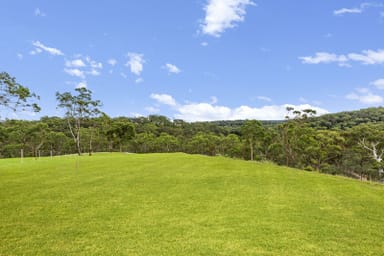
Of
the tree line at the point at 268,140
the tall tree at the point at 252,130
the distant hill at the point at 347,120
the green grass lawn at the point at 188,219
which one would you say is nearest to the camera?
the green grass lawn at the point at 188,219

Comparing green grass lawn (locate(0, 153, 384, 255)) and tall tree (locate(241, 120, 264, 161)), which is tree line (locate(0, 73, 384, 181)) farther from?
green grass lawn (locate(0, 153, 384, 255))

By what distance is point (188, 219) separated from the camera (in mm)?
8180

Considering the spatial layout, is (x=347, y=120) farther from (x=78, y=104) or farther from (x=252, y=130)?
(x=78, y=104)

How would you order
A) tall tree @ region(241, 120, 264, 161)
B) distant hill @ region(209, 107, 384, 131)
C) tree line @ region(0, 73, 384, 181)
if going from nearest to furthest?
tree line @ region(0, 73, 384, 181), tall tree @ region(241, 120, 264, 161), distant hill @ region(209, 107, 384, 131)

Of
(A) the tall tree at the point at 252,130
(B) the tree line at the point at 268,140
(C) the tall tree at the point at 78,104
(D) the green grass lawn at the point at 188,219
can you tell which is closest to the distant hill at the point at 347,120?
(B) the tree line at the point at 268,140

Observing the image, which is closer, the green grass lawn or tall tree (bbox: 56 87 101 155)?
the green grass lawn

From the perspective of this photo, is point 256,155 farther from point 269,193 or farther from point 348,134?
point 269,193

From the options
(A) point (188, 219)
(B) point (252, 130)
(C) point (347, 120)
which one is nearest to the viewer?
(A) point (188, 219)

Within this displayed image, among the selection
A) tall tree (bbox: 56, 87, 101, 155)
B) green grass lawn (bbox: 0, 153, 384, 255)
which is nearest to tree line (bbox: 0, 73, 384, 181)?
tall tree (bbox: 56, 87, 101, 155)

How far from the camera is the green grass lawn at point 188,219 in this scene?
6.15m

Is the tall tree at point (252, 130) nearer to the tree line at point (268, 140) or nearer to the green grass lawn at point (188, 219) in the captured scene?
the tree line at point (268, 140)

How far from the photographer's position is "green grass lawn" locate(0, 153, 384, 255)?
6.15m

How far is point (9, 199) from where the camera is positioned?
35.9 ft

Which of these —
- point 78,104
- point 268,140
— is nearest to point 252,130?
point 268,140
